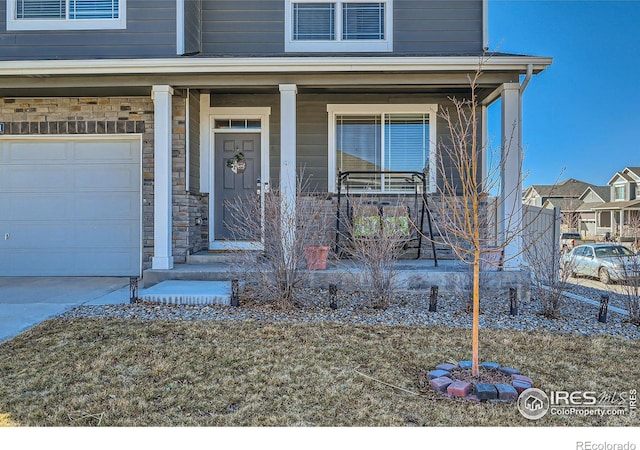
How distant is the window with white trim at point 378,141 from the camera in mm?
7871

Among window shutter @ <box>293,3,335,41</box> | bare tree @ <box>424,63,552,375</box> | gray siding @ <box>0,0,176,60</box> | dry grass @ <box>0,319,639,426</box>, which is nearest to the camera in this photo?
dry grass @ <box>0,319,639,426</box>

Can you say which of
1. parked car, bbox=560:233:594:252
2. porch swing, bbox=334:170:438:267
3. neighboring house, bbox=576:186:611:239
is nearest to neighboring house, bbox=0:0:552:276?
porch swing, bbox=334:170:438:267

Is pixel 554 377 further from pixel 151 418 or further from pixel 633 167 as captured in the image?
Answer: pixel 633 167

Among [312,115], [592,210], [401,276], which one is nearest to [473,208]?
[401,276]

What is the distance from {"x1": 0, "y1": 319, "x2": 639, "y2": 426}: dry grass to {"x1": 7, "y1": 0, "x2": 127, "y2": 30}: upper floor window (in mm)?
4891

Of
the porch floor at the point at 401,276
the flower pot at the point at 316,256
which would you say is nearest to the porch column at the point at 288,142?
the flower pot at the point at 316,256

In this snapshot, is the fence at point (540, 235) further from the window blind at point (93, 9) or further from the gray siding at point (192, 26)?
the window blind at point (93, 9)

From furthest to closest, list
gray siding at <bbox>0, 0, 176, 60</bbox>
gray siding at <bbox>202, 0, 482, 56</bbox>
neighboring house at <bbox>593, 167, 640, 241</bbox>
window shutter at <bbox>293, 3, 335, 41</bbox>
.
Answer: neighboring house at <bbox>593, 167, 640, 241</bbox> → window shutter at <bbox>293, 3, 335, 41</bbox> → gray siding at <bbox>202, 0, 482, 56</bbox> → gray siding at <bbox>0, 0, 176, 60</bbox>

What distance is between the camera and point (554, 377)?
335 cm

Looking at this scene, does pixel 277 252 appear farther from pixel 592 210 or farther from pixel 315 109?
pixel 592 210

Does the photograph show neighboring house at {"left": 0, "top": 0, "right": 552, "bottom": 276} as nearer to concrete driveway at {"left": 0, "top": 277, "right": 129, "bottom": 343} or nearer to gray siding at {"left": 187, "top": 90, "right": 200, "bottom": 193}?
gray siding at {"left": 187, "top": 90, "right": 200, "bottom": 193}

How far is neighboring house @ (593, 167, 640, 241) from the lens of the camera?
29047 mm

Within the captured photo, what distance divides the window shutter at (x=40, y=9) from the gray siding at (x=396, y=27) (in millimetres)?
2199

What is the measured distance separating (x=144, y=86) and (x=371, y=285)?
4.25 meters
